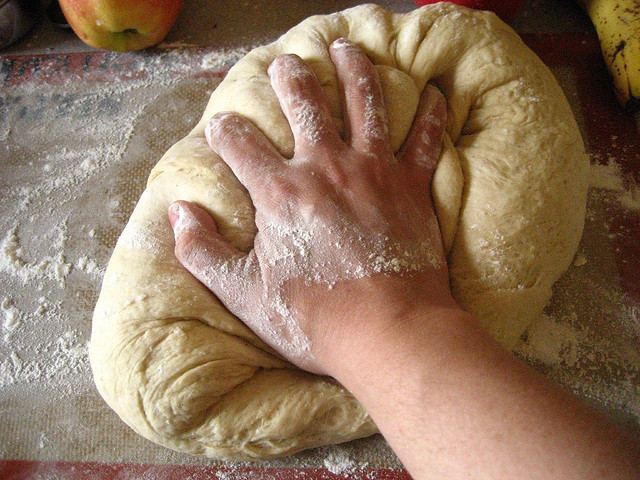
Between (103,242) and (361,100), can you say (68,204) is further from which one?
(361,100)

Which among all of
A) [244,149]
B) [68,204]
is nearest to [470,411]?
[244,149]

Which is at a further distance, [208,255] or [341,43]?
[341,43]

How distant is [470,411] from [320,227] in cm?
41

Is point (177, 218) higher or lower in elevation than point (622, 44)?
lower

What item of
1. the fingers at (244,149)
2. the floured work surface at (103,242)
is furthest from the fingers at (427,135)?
the floured work surface at (103,242)

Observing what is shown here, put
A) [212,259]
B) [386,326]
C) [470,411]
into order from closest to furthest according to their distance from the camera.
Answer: [470,411] < [386,326] < [212,259]

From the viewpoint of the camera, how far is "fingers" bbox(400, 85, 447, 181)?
1.13 m

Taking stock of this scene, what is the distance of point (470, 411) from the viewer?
2.50ft

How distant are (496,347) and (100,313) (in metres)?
0.79

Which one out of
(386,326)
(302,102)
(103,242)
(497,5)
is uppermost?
(497,5)

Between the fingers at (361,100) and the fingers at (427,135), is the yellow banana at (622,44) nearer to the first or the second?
the fingers at (427,135)

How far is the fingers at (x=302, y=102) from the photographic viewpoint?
1075mm

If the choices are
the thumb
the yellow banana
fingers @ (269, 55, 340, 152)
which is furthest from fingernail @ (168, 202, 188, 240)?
the yellow banana

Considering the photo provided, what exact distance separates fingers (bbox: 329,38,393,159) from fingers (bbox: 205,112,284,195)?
0.17 m
